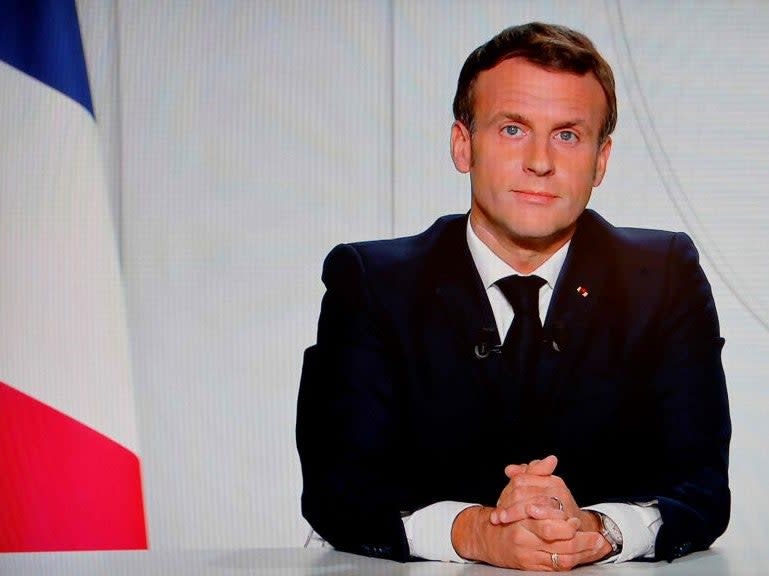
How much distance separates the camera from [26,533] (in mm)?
2553

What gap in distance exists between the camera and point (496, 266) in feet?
7.36

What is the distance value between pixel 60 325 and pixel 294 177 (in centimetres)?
68

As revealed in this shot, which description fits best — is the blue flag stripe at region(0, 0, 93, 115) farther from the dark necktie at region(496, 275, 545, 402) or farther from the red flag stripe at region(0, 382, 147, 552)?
the dark necktie at region(496, 275, 545, 402)

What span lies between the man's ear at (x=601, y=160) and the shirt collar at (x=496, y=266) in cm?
21

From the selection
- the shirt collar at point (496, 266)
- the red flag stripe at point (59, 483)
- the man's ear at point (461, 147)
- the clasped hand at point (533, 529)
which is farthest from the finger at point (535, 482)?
the red flag stripe at point (59, 483)

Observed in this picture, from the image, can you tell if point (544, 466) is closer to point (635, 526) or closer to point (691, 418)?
point (635, 526)

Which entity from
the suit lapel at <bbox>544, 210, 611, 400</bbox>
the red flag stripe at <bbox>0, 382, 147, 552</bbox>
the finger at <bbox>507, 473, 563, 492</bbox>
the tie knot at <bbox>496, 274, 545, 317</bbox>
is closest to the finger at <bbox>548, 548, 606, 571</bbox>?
the finger at <bbox>507, 473, 563, 492</bbox>

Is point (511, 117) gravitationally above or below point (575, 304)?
above

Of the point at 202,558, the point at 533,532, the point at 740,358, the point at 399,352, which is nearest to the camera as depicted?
the point at 533,532

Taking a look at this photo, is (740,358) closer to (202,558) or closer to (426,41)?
(426,41)

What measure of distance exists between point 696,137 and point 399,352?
95cm

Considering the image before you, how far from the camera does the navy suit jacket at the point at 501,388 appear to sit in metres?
2.08

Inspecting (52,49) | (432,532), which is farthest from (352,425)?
(52,49)

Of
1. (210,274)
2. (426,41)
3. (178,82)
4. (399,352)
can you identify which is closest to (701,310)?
(399,352)
